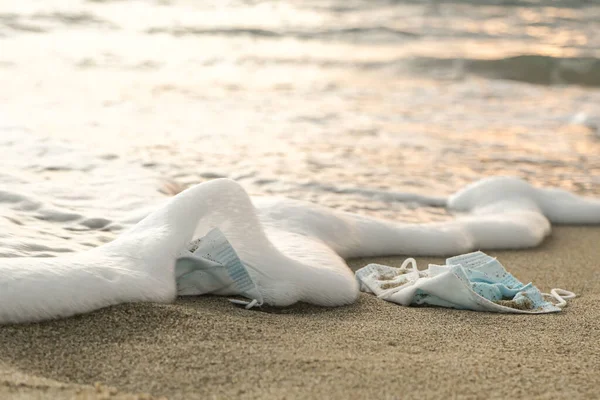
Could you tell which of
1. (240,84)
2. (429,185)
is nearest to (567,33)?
(240,84)

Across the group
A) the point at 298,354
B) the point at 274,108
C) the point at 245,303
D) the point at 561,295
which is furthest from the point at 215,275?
the point at 274,108

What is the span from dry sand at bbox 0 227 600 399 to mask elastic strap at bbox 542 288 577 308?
18cm

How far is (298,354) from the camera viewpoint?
2195mm

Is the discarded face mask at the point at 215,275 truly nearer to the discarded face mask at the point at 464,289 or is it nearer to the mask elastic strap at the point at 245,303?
the mask elastic strap at the point at 245,303

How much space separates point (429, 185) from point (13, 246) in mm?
2747

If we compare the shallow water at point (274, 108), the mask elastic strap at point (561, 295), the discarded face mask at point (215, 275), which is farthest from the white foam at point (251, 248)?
the mask elastic strap at point (561, 295)

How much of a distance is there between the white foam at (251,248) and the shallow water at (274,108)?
0.40 metres

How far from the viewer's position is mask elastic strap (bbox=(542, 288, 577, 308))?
2.97 meters

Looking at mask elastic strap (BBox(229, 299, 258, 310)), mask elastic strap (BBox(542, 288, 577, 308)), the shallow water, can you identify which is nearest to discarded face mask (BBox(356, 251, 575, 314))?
mask elastic strap (BBox(542, 288, 577, 308))

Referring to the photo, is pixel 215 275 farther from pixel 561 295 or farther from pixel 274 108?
pixel 274 108

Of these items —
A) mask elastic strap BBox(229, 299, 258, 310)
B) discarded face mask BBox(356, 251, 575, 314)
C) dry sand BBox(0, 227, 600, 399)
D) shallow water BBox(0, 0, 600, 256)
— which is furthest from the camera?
shallow water BBox(0, 0, 600, 256)

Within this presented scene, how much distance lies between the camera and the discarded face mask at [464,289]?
283 centimetres

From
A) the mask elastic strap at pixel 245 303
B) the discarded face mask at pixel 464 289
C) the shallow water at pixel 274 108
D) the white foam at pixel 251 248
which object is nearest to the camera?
the white foam at pixel 251 248

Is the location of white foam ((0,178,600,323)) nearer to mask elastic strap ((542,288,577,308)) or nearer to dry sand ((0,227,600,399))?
dry sand ((0,227,600,399))
